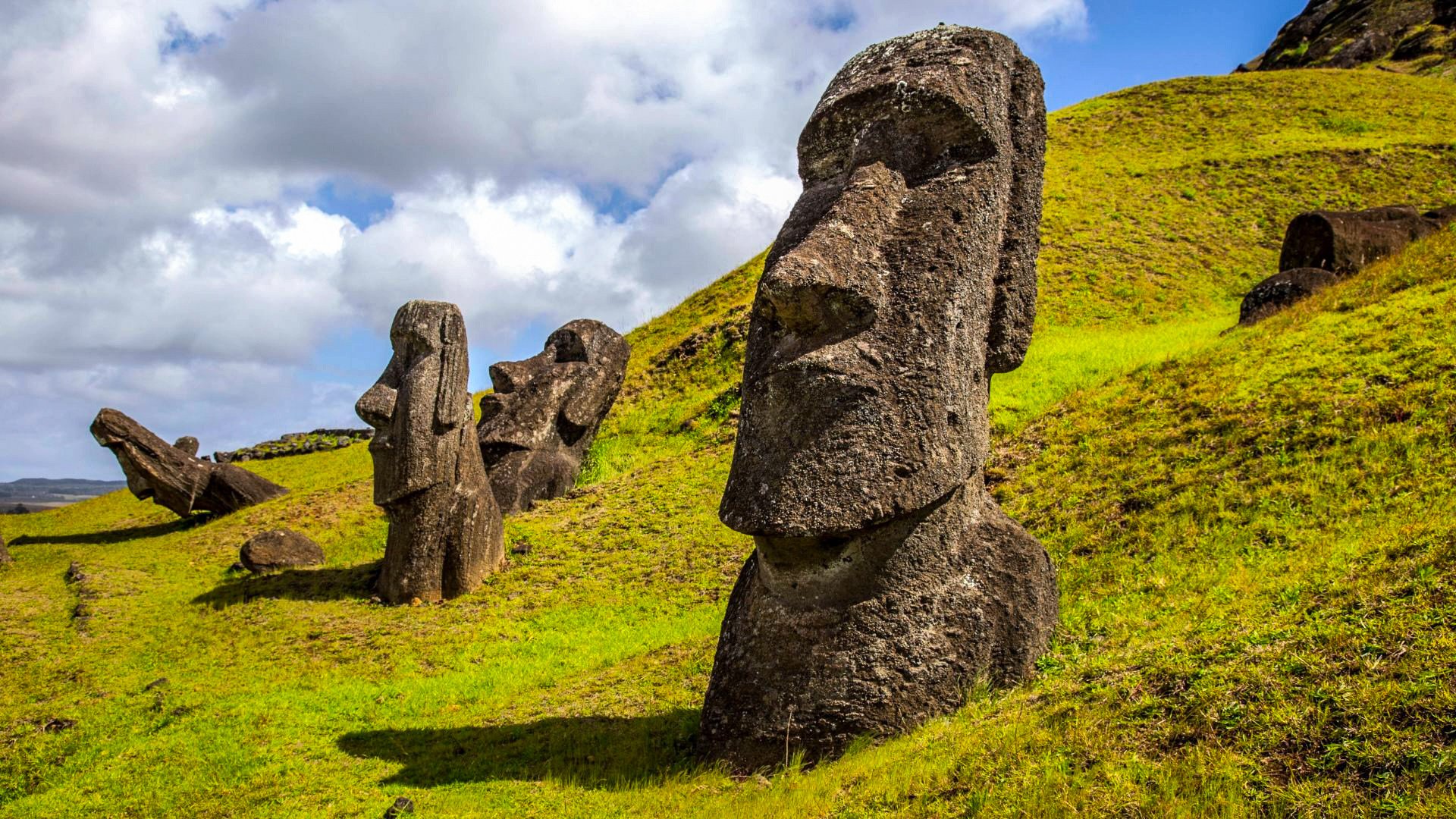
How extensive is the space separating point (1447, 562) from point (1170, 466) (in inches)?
185

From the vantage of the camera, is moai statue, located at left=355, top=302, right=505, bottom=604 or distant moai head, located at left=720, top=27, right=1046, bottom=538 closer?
distant moai head, located at left=720, top=27, right=1046, bottom=538

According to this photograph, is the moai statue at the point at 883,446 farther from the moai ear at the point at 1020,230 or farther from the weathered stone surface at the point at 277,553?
the weathered stone surface at the point at 277,553

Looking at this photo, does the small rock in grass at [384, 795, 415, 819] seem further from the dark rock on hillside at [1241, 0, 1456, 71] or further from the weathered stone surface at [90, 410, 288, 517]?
the dark rock on hillside at [1241, 0, 1456, 71]

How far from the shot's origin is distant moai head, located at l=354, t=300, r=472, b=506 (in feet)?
40.2

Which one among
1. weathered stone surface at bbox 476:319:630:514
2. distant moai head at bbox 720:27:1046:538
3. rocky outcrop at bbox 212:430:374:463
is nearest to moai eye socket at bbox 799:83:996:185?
distant moai head at bbox 720:27:1046:538

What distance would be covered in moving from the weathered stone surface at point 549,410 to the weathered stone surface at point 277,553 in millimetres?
3073

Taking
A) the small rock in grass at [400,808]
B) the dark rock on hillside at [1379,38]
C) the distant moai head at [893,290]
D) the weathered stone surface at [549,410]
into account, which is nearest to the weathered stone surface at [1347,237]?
the weathered stone surface at [549,410]

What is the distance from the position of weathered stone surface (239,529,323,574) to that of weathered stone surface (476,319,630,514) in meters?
3.07

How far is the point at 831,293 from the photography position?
550 cm

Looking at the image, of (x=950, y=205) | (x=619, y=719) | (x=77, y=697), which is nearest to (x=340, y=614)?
(x=77, y=697)

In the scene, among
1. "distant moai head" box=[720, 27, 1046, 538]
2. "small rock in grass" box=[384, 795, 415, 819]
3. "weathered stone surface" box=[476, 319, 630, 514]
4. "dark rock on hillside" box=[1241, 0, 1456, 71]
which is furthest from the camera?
"dark rock on hillside" box=[1241, 0, 1456, 71]

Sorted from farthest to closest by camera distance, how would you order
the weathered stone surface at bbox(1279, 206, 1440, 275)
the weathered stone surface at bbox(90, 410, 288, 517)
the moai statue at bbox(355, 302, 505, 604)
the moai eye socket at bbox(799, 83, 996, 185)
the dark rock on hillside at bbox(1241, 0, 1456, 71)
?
1. the dark rock on hillside at bbox(1241, 0, 1456, 71)
2. the weathered stone surface at bbox(90, 410, 288, 517)
3. the weathered stone surface at bbox(1279, 206, 1440, 275)
4. the moai statue at bbox(355, 302, 505, 604)
5. the moai eye socket at bbox(799, 83, 996, 185)

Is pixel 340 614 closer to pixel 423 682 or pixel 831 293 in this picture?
pixel 423 682

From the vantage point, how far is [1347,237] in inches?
680
